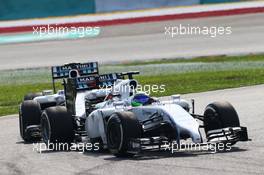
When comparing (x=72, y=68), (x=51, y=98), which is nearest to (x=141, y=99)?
(x=72, y=68)

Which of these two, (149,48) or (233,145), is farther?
(149,48)

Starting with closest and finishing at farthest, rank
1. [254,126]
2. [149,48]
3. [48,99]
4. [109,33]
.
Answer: [254,126], [48,99], [149,48], [109,33]

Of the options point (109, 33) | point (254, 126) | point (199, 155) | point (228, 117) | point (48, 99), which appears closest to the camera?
point (199, 155)

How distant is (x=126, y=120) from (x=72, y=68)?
12.5 feet

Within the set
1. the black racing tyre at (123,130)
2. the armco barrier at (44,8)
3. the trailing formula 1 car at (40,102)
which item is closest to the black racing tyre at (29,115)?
the trailing formula 1 car at (40,102)

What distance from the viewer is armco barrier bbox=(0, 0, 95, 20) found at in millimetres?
43125

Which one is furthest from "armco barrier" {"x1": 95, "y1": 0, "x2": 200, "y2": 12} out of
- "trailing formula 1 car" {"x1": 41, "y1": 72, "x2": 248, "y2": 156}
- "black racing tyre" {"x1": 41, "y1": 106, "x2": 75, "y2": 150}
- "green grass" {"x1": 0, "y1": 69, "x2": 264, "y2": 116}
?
"black racing tyre" {"x1": 41, "y1": 106, "x2": 75, "y2": 150}

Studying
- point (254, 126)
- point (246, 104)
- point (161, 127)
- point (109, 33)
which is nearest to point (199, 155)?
point (161, 127)

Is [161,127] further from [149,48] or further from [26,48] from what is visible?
[26,48]

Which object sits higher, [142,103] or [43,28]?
[43,28]

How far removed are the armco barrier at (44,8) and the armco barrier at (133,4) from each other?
1.61 ft

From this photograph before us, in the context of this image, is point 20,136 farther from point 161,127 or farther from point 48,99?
point 161,127

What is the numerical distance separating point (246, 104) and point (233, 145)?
18.2 feet

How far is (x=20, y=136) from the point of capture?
14.9 m
